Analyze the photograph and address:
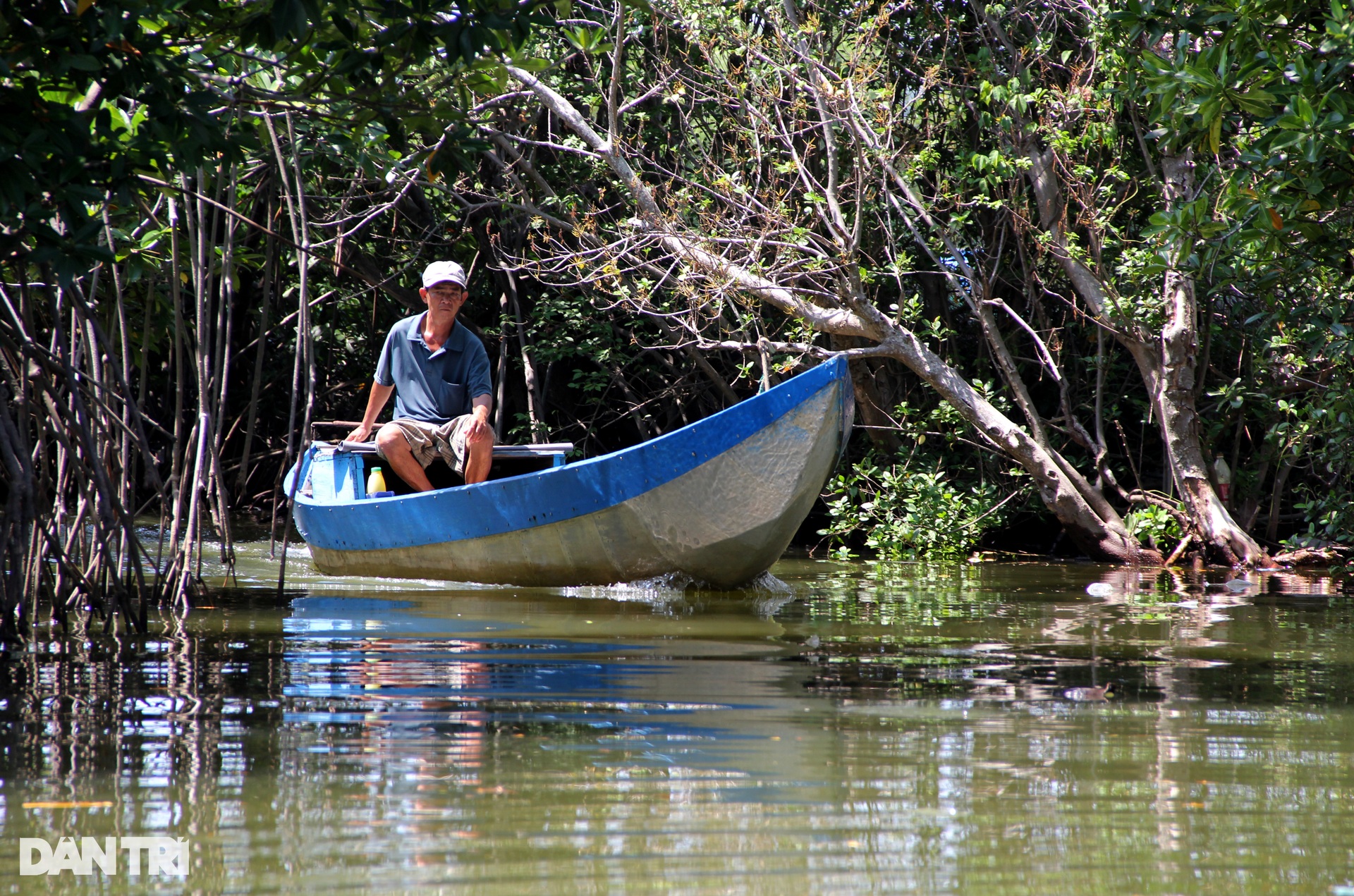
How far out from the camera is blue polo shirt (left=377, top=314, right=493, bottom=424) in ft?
22.3

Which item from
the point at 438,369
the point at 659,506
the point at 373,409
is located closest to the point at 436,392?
the point at 438,369

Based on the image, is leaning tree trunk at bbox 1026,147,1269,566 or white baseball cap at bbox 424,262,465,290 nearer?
white baseball cap at bbox 424,262,465,290

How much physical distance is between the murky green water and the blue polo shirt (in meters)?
2.20

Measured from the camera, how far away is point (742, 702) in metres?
3.25

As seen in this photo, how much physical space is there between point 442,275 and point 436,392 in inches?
26.1

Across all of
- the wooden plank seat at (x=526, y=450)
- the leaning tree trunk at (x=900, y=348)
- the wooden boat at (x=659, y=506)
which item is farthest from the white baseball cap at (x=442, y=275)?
the leaning tree trunk at (x=900, y=348)

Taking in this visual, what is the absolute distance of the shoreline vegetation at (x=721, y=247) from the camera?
3871 mm

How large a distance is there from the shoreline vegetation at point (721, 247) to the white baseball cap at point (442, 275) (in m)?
0.67

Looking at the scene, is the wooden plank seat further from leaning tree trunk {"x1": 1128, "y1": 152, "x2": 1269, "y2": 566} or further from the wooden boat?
leaning tree trunk {"x1": 1128, "y1": 152, "x2": 1269, "y2": 566}

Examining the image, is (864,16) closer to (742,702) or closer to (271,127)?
(271,127)

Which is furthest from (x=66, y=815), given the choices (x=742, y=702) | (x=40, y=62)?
(x=40, y=62)

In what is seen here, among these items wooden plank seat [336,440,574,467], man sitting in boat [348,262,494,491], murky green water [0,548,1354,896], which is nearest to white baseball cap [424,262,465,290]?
man sitting in boat [348,262,494,491]

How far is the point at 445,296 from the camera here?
6598 millimetres

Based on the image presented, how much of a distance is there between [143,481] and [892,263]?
875 centimetres
